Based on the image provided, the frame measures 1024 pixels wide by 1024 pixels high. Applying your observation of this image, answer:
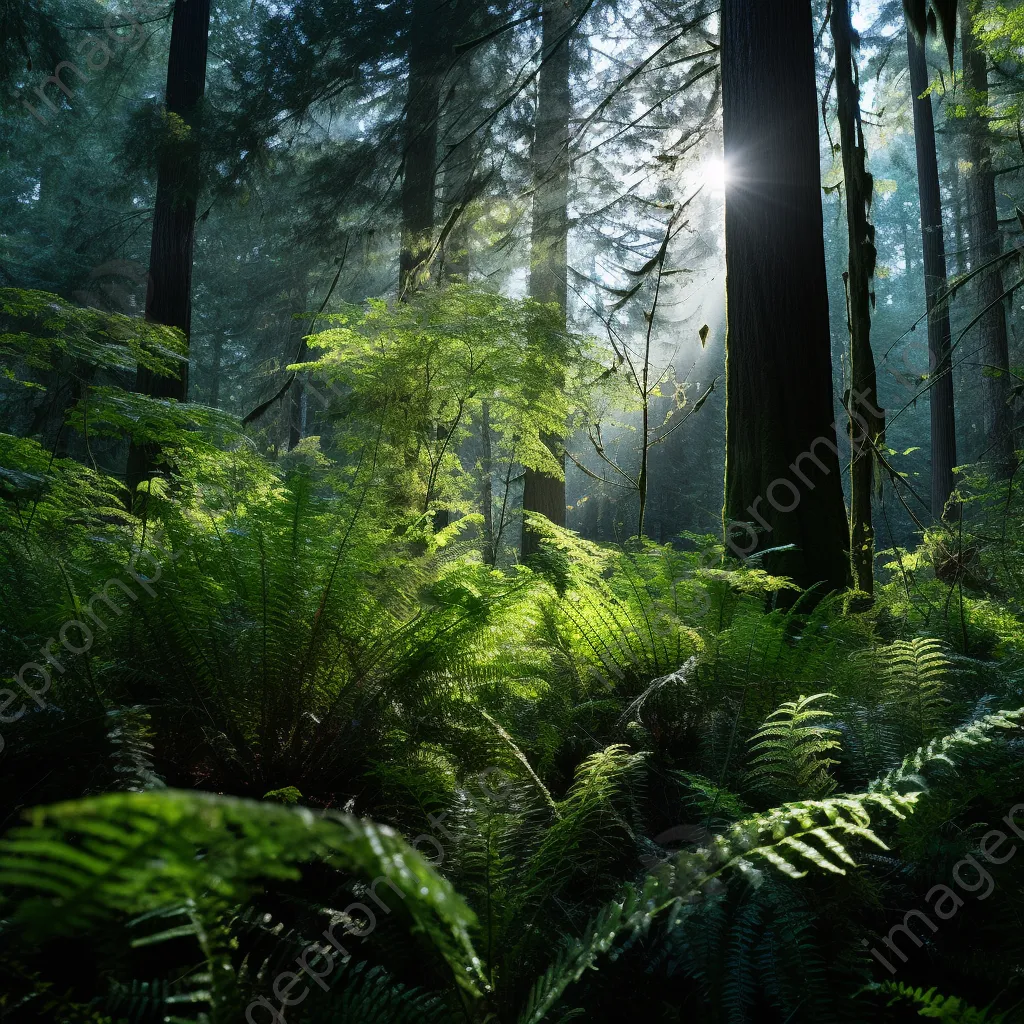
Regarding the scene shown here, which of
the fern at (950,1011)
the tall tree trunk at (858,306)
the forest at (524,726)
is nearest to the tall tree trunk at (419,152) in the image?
the forest at (524,726)

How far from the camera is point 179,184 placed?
279 inches

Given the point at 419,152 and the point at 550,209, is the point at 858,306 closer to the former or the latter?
the point at 550,209

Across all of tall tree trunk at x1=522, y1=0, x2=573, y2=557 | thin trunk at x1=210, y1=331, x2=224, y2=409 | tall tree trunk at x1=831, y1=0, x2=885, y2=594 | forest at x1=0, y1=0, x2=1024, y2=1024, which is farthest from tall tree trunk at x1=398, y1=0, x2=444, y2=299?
thin trunk at x1=210, y1=331, x2=224, y2=409

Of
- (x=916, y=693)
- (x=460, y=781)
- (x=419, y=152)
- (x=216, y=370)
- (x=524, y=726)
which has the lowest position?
(x=460, y=781)

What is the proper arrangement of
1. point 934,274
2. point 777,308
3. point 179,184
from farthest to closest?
point 934,274 < point 179,184 < point 777,308

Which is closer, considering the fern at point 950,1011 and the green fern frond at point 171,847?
the green fern frond at point 171,847

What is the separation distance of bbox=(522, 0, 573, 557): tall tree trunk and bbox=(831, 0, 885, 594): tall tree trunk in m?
2.20

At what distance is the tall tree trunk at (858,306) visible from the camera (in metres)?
3.81

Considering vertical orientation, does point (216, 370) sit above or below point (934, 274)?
above

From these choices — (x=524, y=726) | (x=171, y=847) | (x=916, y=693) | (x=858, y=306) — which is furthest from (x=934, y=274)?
(x=171, y=847)

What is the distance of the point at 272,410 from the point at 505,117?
12.4 meters

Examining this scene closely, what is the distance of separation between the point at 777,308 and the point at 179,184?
630cm

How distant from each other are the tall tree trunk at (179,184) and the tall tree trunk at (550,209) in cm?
357

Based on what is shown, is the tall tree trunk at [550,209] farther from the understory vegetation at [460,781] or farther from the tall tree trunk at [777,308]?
the understory vegetation at [460,781]
